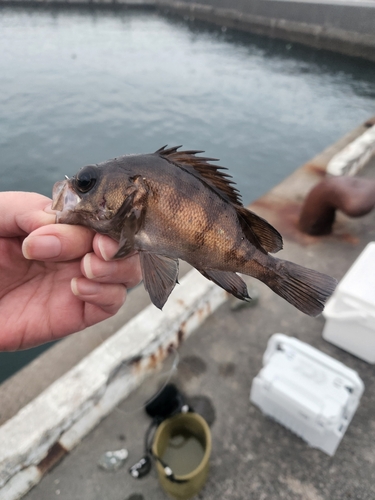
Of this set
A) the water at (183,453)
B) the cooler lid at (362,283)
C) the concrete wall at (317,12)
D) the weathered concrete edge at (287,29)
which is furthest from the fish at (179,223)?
the concrete wall at (317,12)

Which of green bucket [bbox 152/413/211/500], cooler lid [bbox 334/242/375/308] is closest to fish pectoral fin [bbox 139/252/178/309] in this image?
green bucket [bbox 152/413/211/500]

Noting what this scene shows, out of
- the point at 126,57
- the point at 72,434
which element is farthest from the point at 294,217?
the point at 126,57

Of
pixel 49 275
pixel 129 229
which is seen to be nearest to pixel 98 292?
pixel 129 229

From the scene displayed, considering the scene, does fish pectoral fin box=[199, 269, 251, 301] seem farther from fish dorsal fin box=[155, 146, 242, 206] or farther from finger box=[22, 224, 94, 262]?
finger box=[22, 224, 94, 262]

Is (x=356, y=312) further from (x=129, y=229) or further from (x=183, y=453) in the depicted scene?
(x=129, y=229)

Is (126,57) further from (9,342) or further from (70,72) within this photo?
(9,342)
